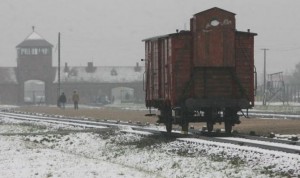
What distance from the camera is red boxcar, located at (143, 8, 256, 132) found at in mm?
18328

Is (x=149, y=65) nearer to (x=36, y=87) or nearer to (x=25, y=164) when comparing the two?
(x=25, y=164)

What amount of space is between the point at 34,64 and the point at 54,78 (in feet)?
13.6

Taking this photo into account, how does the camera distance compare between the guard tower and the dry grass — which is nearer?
the dry grass

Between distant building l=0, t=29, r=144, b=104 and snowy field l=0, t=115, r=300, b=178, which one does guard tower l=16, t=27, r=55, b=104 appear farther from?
snowy field l=0, t=115, r=300, b=178

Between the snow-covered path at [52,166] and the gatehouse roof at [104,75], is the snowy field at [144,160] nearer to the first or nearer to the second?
the snow-covered path at [52,166]

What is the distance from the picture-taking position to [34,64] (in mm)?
100438

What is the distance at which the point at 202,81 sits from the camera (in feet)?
60.3

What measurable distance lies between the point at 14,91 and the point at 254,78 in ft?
275

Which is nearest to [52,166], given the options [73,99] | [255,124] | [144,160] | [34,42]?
[144,160]

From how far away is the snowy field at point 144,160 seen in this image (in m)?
11.8

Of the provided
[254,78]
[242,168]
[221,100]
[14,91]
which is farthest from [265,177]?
[14,91]

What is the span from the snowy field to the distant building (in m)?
78.2

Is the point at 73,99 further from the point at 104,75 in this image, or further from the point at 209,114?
the point at 104,75

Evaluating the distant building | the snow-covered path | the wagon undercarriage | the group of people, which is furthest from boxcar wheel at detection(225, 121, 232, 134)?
the distant building
